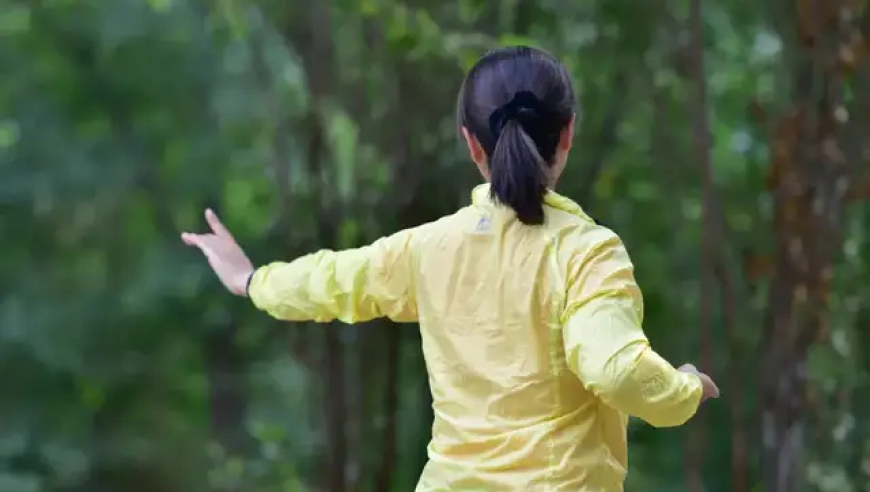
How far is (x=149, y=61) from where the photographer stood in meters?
2.05

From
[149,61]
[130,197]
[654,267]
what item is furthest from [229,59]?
[654,267]

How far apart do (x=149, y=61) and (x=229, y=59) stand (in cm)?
16

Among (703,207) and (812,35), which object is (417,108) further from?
(812,35)

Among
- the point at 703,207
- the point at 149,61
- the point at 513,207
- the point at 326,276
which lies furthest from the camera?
the point at 703,207

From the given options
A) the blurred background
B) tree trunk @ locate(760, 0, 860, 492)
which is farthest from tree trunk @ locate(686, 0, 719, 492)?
tree trunk @ locate(760, 0, 860, 492)

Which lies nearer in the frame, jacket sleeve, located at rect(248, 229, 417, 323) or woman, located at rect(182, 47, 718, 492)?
woman, located at rect(182, 47, 718, 492)

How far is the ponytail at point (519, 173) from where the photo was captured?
987 millimetres

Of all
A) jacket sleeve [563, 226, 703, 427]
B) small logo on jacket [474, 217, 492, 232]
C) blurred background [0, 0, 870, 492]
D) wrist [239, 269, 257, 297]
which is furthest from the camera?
blurred background [0, 0, 870, 492]

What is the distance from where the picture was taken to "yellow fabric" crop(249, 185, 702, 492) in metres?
0.94

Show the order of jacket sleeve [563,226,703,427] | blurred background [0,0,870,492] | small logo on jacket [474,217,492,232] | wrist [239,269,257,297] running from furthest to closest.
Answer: blurred background [0,0,870,492], wrist [239,269,257,297], small logo on jacket [474,217,492,232], jacket sleeve [563,226,703,427]

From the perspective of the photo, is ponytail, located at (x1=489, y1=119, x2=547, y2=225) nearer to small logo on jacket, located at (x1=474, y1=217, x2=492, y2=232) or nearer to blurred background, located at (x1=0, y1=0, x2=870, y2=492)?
small logo on jacket, located at (x1=474, y1=217, x2=492, y2=232)

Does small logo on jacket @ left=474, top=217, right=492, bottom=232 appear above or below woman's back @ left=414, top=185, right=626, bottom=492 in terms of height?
above

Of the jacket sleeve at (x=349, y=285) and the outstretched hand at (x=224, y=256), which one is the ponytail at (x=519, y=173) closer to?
the jacket sleeve at (x=349, y=285)

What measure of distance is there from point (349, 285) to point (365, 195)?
1.03 m
